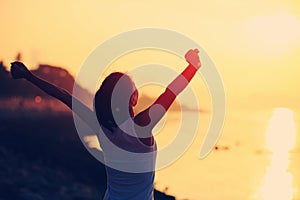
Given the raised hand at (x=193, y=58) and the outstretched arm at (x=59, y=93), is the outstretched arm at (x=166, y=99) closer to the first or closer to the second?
the raised hand at (x=193, y=58)

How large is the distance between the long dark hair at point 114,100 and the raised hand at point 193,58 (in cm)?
43

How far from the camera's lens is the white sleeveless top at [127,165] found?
4926mm

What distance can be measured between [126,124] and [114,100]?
0.20 m

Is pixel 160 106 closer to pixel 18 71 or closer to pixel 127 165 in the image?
pixel 127 165

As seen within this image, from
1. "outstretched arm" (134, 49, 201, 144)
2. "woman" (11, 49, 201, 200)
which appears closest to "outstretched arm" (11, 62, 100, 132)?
"woman" (11, 49, 201, 200)

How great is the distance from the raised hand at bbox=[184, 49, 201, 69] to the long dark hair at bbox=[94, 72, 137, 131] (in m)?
0.43

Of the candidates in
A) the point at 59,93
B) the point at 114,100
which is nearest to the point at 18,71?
the point at 59,93

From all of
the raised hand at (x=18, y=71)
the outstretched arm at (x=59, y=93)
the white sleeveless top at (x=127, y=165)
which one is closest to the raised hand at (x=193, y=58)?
the white sleeveless top at (x=127, y=165)

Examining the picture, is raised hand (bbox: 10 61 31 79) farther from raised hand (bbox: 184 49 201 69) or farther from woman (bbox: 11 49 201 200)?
raised hand (bbox: 184 49 201 69)

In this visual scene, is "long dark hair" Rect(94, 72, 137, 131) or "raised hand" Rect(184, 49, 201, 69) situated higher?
"raised hand" Rect(184, 49, 201, 69)

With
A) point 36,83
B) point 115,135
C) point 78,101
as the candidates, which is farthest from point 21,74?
point 115,135

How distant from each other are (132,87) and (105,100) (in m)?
0.27

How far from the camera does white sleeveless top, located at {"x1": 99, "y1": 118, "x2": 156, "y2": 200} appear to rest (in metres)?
4.93

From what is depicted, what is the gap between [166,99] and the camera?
187 inches
